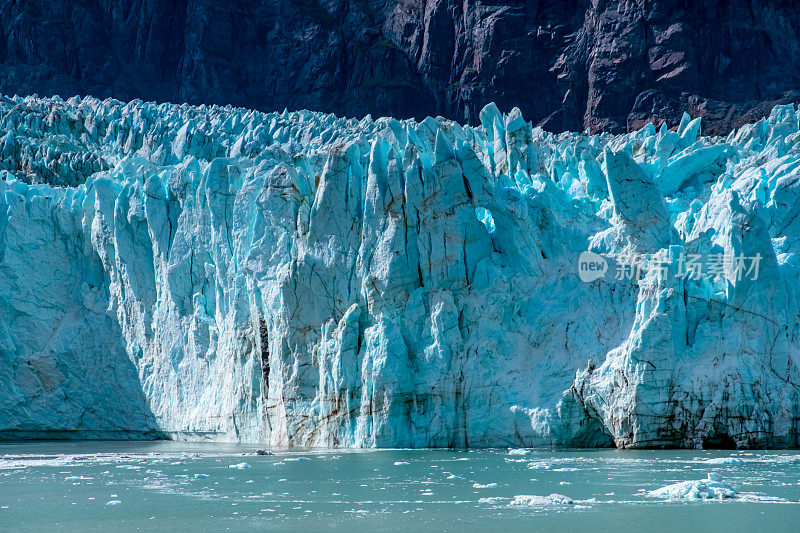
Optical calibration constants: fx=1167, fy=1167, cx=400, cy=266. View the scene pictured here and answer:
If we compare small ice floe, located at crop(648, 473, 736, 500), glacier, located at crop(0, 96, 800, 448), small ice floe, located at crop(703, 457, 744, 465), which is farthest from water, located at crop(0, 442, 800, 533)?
glacier, located at crop(0, 96, 800, 448)

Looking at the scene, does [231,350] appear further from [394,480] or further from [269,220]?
[394,480]

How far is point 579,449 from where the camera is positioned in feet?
66.0

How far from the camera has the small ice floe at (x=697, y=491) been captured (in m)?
14.1

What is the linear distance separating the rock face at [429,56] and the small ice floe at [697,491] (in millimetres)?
39614

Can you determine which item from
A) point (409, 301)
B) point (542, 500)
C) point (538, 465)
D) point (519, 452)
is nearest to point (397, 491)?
point (542, 500)

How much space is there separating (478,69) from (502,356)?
4049cm

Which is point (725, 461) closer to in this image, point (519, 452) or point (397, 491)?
point (519, 452)

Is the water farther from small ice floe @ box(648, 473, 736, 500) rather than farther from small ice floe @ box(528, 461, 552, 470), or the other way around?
small ice floe @ box(648, 473, 736, 500)

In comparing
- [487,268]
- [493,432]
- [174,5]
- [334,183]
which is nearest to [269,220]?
[334,183]

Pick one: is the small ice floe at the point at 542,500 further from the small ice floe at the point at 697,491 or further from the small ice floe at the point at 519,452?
the small ice floe at the point at 519,452

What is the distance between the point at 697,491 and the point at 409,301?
8043 mm

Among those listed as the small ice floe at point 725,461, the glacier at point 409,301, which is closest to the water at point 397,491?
the small ice floe at point 725,461

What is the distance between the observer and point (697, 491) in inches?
558

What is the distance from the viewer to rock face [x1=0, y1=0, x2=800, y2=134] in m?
55.0
